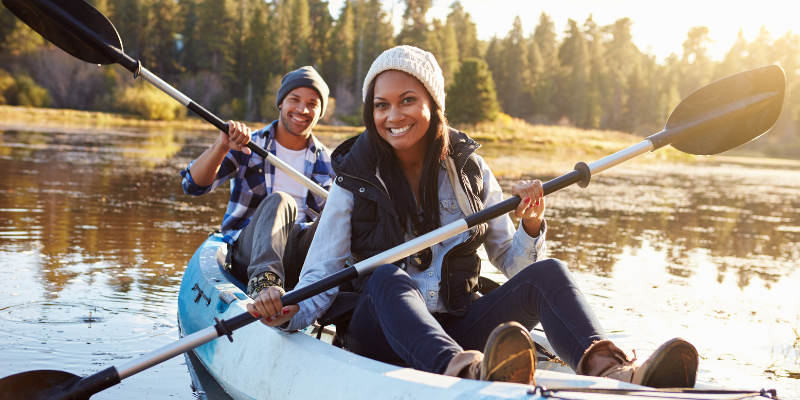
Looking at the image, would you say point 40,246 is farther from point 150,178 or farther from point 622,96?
point 622,96

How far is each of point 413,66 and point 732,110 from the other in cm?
163

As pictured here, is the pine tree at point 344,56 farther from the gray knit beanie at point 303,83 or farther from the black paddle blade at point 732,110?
the black paddle blade at point 732,110

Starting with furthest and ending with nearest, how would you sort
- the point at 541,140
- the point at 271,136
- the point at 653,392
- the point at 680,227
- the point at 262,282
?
the point at 541,140, the point at 680,227, the point at 271,136, the point at 262,282, the point at 653,392

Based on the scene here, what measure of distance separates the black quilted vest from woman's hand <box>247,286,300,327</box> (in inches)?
14.9

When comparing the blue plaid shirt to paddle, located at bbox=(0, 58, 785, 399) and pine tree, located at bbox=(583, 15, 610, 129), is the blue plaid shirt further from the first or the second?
pine tree, located at bbox=(583, 15, 610, 129)

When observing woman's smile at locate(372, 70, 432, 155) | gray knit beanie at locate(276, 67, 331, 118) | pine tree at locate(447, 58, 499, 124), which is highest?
pine tree at locate(447, 58, 499, 124)

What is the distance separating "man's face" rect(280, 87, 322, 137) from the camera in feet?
13.9

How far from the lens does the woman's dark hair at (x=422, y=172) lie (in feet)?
8.40

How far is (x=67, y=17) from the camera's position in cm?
389

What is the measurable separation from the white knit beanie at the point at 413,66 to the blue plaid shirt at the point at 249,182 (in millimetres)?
1717

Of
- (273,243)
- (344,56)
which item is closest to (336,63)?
(344,56)

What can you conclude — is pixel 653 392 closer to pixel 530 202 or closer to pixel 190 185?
pixel 530 202

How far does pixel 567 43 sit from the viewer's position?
209 feet

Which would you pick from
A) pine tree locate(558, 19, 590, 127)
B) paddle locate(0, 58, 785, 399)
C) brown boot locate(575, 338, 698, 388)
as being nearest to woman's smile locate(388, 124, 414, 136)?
paddle locate(0, 58, 785, 399)
